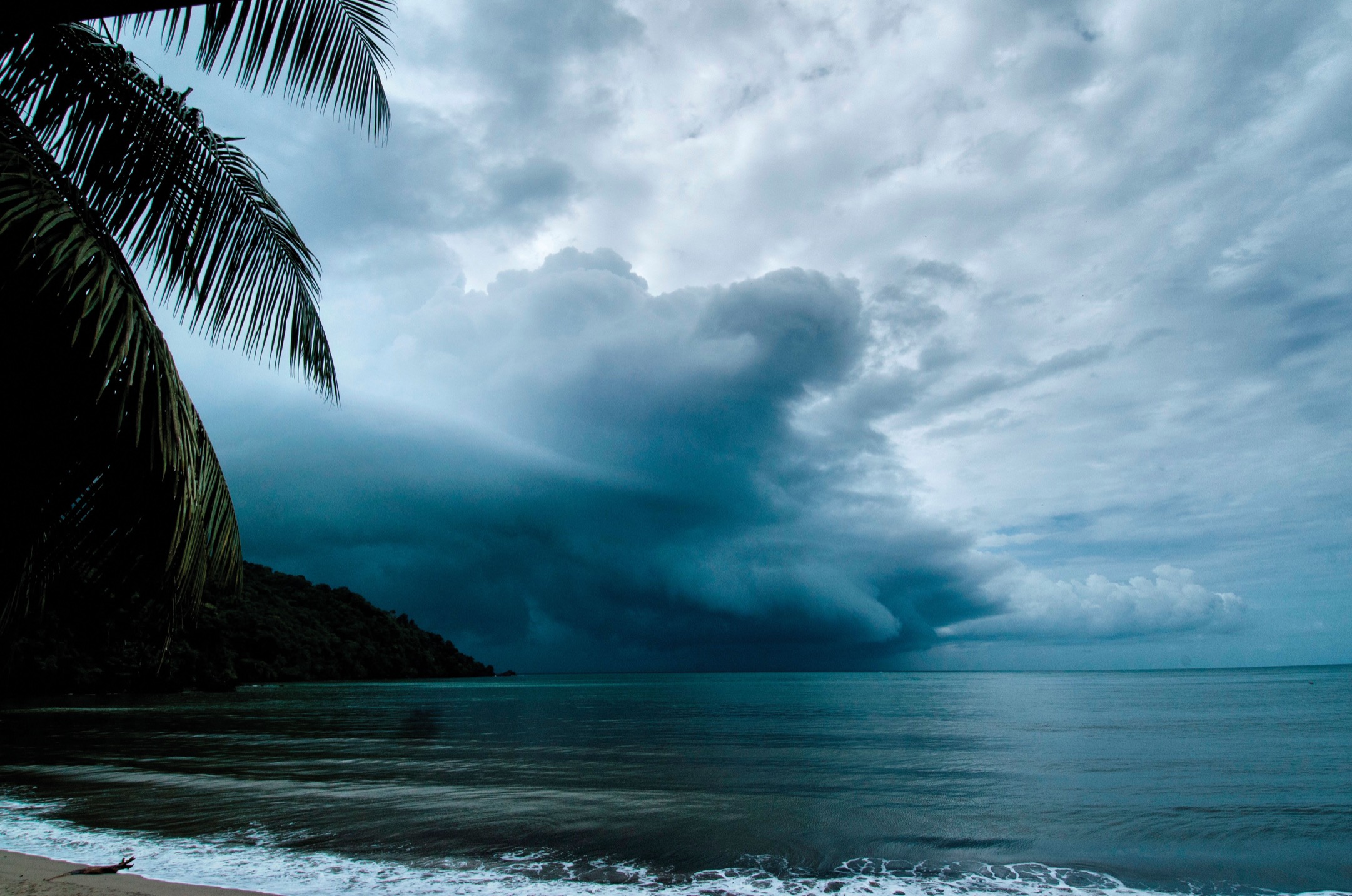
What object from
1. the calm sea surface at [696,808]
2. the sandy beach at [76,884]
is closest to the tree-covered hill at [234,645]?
the sandy beach at [76,884]

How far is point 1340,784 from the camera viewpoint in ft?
51.6

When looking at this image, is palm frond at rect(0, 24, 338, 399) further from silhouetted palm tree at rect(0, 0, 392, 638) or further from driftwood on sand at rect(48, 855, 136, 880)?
driftwood on sand at rect(48, 855, 136, 880)

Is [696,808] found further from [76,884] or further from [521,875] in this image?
[76,884]

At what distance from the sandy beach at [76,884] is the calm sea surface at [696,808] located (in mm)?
460

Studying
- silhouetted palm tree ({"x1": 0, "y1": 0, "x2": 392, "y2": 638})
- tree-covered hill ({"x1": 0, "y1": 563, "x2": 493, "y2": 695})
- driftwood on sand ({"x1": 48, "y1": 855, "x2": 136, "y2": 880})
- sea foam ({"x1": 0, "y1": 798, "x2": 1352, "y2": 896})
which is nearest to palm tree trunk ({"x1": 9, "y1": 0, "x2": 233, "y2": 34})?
silhouetted palm tree ({"x1": 0, "y1": 0, "x2": 392, "y2": 638})

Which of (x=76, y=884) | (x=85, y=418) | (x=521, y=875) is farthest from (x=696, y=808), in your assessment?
(x=85, y=418)

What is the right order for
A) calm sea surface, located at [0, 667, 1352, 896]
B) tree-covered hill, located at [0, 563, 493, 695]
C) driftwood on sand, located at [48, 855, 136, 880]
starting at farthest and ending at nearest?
calm sea surface, located at [0, 667, 1352, 896] → driftwood on sand, located at [48, 855, 136, 880] → tree-covered hill, located at [0, 563, 493, 695]

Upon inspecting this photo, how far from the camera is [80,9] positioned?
9.65 feet

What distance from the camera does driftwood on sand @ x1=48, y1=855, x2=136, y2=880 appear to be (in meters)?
7.62

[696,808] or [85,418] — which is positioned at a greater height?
[85,418]

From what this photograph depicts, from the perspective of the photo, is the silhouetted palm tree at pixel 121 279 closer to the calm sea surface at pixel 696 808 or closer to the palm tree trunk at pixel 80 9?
the palm tree trunk at pixel 80 9

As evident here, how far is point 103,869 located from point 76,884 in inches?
28.5

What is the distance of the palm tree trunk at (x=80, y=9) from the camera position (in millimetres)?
2881

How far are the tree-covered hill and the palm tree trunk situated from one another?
2.69 metres
